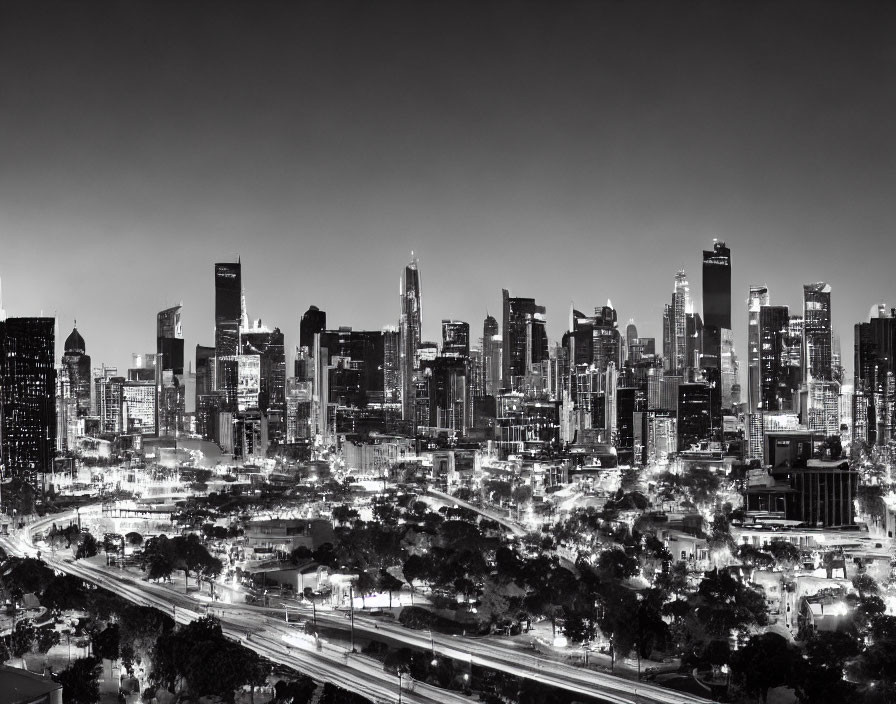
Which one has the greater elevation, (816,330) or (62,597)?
(816,330)

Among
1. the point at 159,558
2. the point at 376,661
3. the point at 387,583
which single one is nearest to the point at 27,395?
the point at 159,558

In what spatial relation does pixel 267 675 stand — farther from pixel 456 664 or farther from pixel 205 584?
pixel 205 584

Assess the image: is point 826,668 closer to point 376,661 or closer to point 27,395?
point 376,661

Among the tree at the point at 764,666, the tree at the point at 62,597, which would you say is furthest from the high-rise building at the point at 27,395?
the tree at the point at 764,666

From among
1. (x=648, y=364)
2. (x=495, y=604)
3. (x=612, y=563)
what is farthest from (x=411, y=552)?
(x=648, y=364)

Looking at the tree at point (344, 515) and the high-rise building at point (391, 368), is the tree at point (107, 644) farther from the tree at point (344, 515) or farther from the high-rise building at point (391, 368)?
the high-rise building at point (391, 368)
